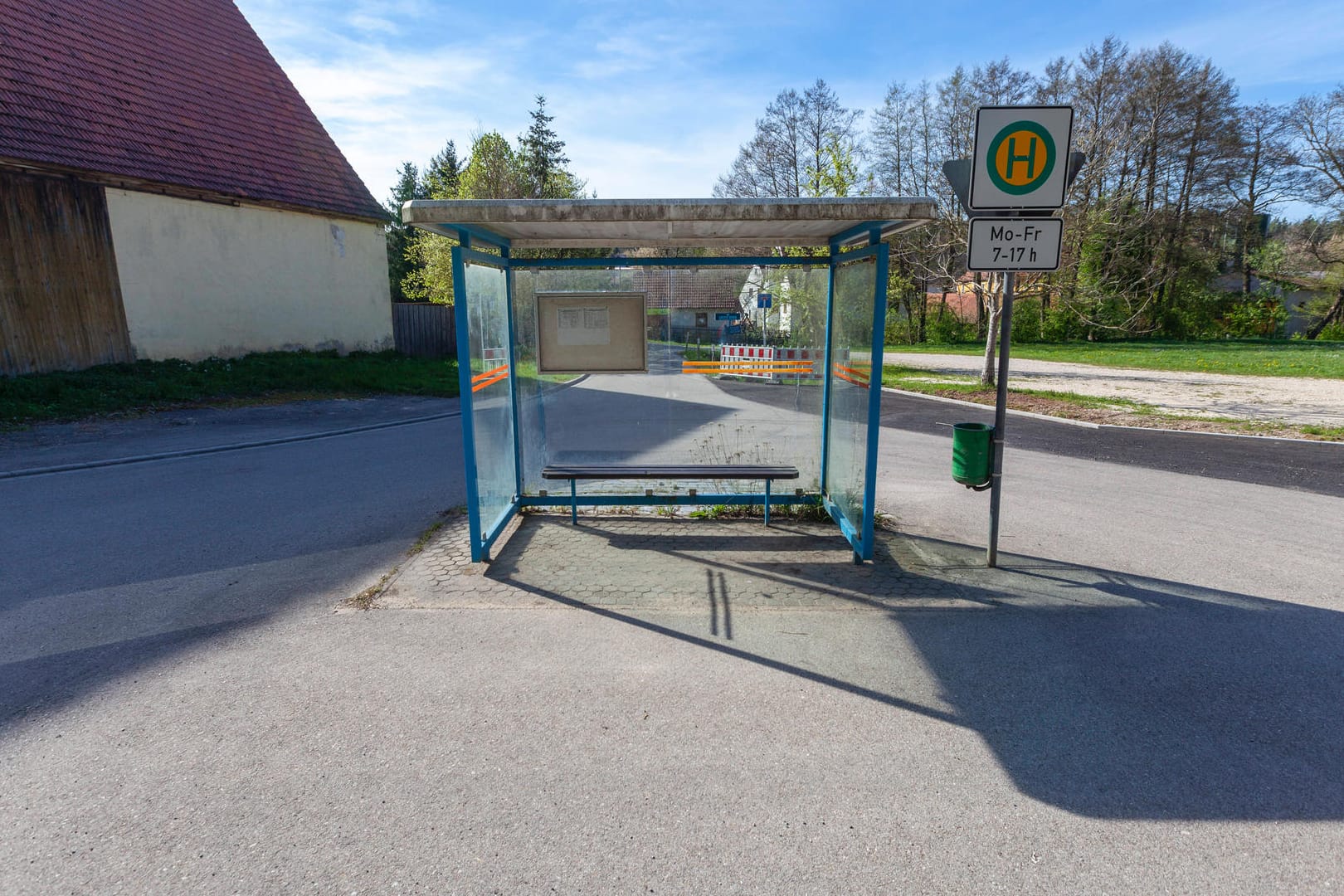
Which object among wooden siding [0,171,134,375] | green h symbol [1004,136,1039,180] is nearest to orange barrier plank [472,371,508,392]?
green h symbol [1004,136,1039,180]

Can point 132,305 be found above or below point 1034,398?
above

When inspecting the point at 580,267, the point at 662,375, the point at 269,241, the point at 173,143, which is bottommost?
the point at 662,375

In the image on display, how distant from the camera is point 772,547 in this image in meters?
5.77

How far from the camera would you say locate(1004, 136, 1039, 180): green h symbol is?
458 centimetres

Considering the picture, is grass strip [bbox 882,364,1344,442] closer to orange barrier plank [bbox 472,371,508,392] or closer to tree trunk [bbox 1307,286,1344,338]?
orange barrier plank [bbox 472,371,508,392]

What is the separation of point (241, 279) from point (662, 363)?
1534 centimetres

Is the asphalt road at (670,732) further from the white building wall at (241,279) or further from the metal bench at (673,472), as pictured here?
the white building wall at (241,279)

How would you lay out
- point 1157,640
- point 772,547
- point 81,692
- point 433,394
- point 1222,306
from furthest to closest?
1. point 1222,306
2. point 433,394
3. point 772,547
4. point 1157,640
5. point 81,692

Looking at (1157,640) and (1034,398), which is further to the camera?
(1034,398)

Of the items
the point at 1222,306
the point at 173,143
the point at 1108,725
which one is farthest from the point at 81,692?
the point at 1222,306

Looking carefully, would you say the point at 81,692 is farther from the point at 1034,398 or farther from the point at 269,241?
the point at 269,241

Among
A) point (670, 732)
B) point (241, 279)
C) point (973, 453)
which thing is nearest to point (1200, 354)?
point (973, 453)

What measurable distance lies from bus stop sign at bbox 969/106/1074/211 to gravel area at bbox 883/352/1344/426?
32.1 ft

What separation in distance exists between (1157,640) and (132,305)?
18.3 meters
